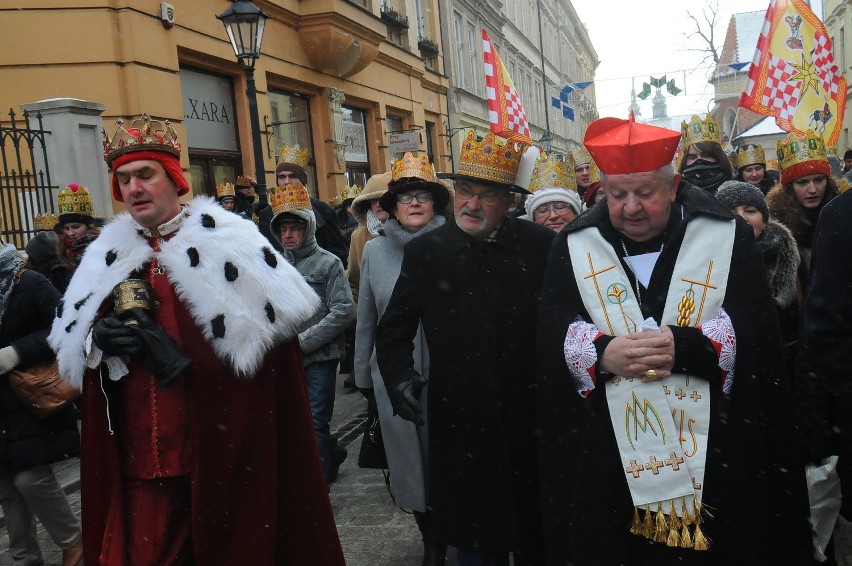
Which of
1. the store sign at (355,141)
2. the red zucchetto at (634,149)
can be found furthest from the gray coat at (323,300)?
the store sign at (355,141)

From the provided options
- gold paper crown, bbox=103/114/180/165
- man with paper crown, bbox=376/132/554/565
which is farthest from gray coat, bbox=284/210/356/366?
gold paper crown, bbox=103/114/180/165

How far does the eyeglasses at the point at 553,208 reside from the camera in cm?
527

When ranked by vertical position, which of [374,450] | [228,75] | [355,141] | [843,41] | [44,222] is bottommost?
[374,450]

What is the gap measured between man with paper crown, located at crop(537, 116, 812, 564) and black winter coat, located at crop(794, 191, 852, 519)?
0.50ft

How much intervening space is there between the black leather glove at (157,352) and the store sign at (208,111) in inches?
376

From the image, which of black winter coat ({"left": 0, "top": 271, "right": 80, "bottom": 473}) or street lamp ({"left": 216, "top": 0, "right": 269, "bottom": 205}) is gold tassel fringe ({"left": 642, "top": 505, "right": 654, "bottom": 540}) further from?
street lamp ({"left": 216, "top": 0, "right": 269, "bottom": 205})

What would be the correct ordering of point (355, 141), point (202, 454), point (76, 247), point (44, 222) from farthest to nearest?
point (355, 141) → point (44, 222) → point (76, 247) → point (202, 454)

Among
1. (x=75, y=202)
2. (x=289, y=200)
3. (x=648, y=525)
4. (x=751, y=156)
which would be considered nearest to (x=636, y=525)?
(x=648, y=525)

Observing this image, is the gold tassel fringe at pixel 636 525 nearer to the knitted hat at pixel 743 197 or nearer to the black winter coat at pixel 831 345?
the black winter coat at pixel 831 345

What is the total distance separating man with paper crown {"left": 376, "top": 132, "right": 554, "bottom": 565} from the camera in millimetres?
3414

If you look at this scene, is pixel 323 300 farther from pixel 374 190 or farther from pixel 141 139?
pixel 141 139

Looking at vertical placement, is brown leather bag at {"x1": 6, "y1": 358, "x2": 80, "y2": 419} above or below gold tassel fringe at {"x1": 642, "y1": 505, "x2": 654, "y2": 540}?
above

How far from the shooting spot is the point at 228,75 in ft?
43.1

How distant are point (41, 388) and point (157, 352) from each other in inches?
70.8
